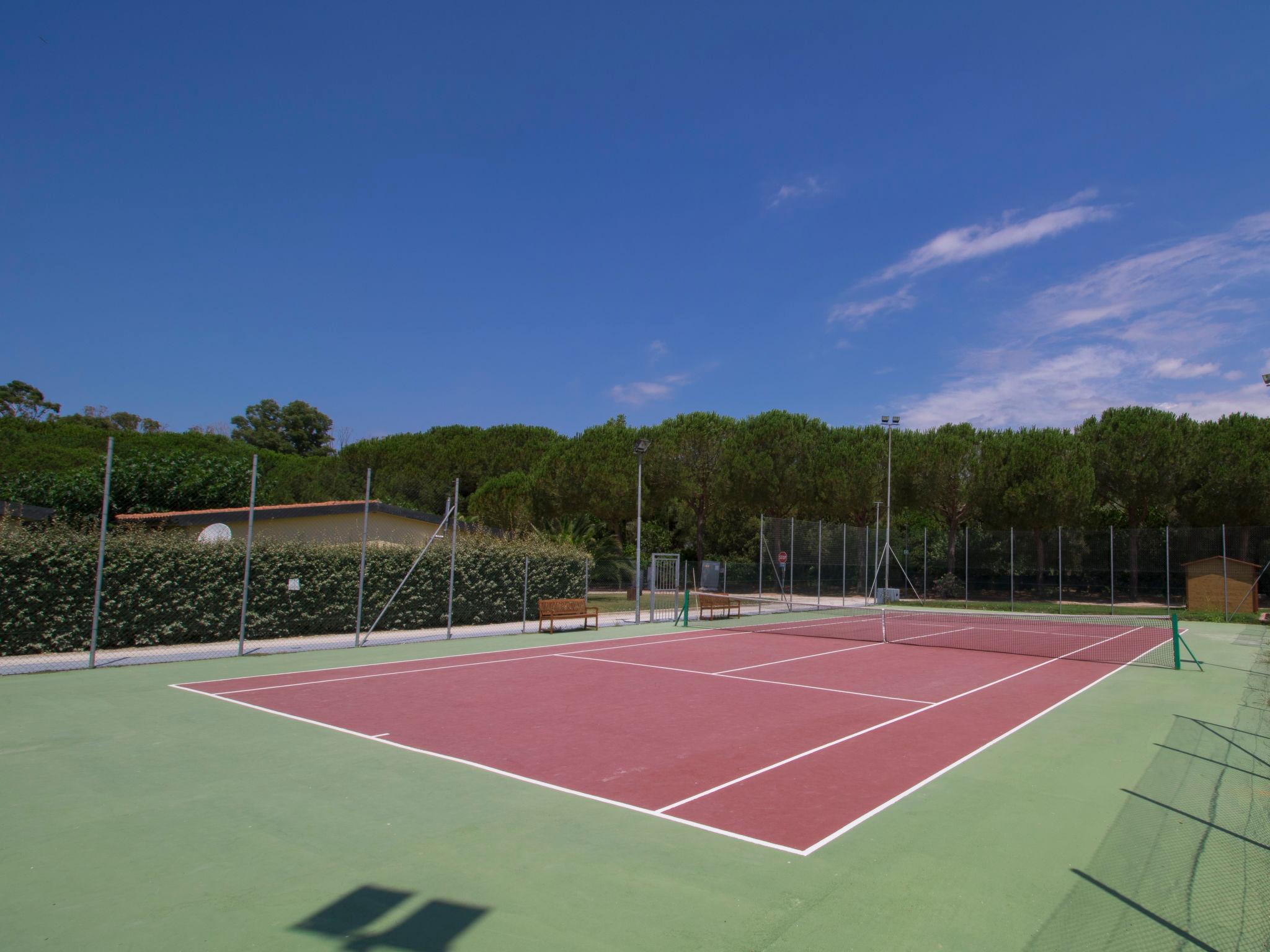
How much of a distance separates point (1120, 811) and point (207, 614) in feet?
48.9

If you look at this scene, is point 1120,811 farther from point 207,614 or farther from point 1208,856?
point 207,614

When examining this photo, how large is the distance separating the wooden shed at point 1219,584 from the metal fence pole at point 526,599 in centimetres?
2348

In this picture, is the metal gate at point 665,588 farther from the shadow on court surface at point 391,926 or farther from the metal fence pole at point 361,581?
the shadow on court surface at point 391,926

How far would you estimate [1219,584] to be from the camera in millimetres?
28578

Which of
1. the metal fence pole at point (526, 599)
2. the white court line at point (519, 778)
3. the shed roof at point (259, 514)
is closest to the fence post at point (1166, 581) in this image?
the metal fence pole at point (526, 599)

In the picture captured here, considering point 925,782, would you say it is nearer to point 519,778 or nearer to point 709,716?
point 709,716

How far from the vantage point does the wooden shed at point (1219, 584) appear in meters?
28.1

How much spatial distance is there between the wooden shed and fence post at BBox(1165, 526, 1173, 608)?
68 centimetres

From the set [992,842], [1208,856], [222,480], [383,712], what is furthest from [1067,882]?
[222,480]

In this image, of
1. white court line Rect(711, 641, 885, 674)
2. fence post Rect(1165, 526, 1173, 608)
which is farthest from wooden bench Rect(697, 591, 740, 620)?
fence post Rect(1165, 526, 1173, 608)

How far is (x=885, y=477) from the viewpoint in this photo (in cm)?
4197

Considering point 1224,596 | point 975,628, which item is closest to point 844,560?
point 975,628

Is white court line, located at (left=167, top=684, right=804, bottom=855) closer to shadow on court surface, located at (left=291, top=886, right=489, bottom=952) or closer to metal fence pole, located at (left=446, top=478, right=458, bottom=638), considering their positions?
shadow on court surface, located at (left=291, top=886, right=489, bottom=952)

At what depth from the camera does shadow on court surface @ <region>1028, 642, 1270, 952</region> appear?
13.6ft
